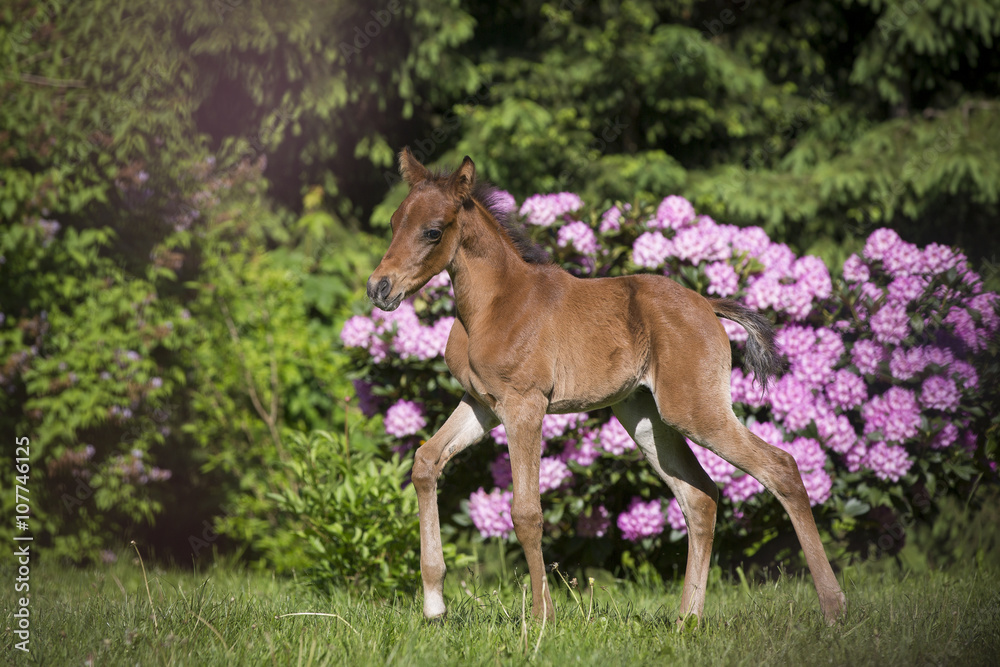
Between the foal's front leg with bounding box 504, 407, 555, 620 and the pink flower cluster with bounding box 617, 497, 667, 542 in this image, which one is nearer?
the foal's front leg with bounding box 504, 407, 555, 620

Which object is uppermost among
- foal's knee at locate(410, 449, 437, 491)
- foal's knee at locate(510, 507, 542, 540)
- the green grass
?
foal's knee at locate(410, 449, 437, 491)

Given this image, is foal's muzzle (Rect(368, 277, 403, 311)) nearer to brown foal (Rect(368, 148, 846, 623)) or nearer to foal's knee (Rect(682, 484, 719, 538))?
brown foal (Rect(368, 148, 846, 623))

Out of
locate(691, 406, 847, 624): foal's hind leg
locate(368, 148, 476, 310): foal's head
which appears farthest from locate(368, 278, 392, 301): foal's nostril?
locate(691, 406, 847, 624): foal's hind leg

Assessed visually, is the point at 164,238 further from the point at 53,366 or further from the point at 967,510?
the point at 967,510

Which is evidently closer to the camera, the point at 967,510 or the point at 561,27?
the point at 967,510

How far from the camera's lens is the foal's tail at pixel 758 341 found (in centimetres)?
345

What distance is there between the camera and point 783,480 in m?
3.14

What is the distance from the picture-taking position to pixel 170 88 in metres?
7.04

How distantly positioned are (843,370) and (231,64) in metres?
6.00

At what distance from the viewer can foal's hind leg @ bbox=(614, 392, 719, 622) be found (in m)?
3.34

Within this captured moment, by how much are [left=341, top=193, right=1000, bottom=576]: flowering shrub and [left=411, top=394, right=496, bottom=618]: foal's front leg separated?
3.49 ft

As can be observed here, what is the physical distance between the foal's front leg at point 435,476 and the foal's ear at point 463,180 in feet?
2.90

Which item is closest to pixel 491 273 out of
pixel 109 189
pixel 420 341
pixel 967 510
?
pixel 420 341

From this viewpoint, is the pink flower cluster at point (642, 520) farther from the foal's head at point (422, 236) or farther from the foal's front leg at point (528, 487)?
the foal's head at point (422, 236)
